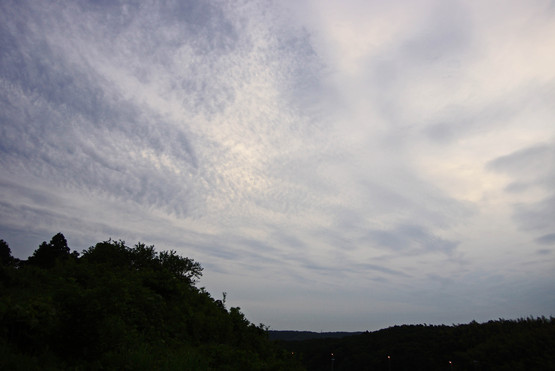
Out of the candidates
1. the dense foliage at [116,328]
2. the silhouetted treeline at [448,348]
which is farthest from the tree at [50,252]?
the silhouetted treeline at [448,348]

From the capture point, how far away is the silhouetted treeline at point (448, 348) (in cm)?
6631

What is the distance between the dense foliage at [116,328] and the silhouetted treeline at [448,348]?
141 ft

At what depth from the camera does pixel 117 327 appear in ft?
31.1

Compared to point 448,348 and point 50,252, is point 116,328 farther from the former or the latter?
point 448,348

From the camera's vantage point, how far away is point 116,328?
9414 mm

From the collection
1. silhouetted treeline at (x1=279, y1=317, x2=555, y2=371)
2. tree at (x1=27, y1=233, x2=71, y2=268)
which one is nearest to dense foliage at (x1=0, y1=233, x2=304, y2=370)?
tree at (x1=27, y1=233, x2=71, y2=268)

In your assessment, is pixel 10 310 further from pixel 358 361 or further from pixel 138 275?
pixel 358 361

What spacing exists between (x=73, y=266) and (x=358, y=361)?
99.9 metres

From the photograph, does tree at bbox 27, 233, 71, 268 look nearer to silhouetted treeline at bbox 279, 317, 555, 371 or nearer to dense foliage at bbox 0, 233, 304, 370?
dense foliage at bbox 0, 233, 304, 370

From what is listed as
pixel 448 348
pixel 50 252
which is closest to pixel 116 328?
pixel 50 252

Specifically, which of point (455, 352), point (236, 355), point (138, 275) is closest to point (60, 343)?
point (236, 355)

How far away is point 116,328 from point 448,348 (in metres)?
100

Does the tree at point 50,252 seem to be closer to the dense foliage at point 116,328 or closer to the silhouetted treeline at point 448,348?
the dense foliage at point 116,328

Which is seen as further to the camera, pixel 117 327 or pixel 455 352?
pixel 455 352
